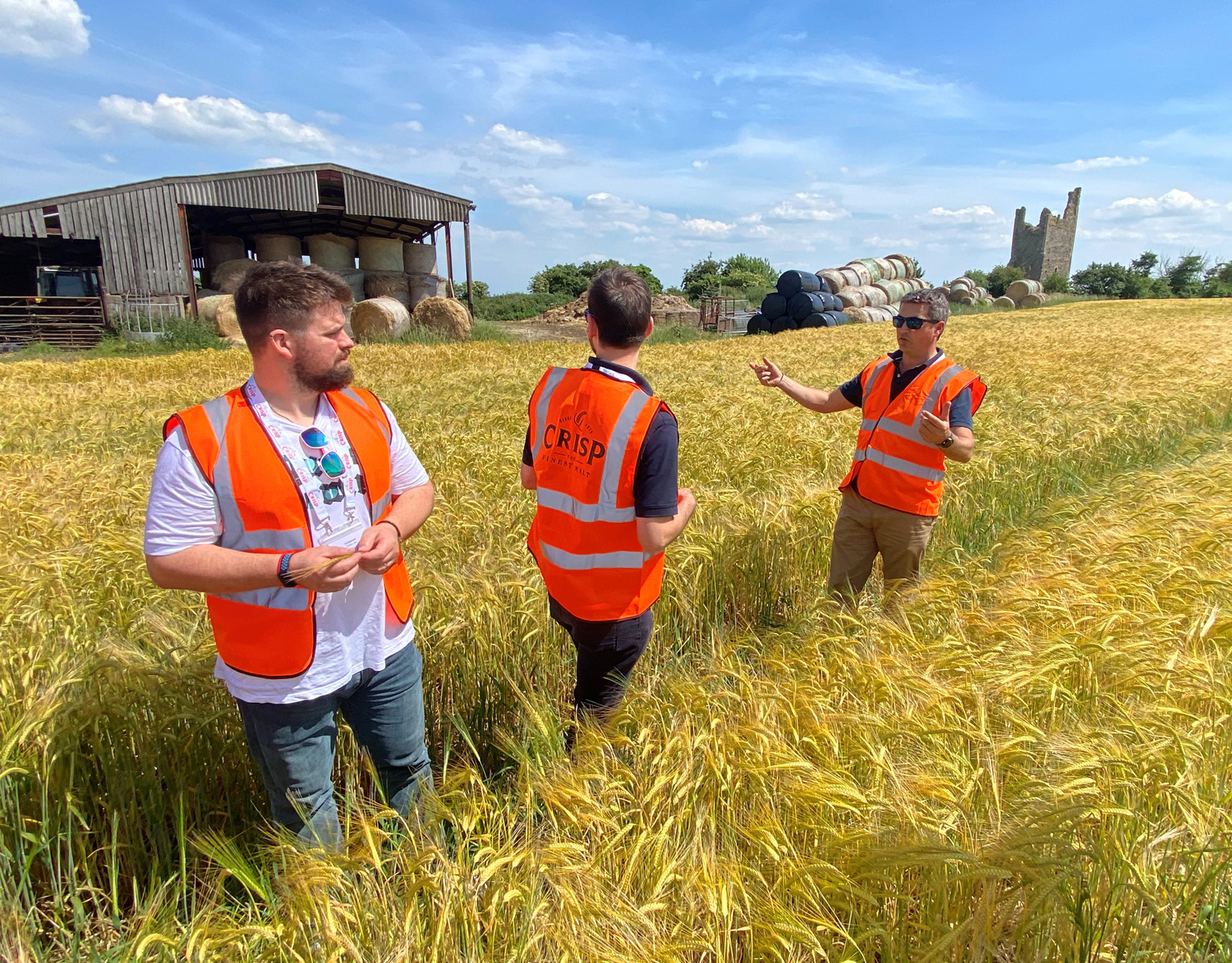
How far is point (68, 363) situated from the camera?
14.6m

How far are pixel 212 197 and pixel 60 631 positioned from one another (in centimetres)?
2101

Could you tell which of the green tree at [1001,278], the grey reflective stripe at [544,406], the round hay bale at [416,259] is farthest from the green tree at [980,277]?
the grey reflective stripe at [544,406]

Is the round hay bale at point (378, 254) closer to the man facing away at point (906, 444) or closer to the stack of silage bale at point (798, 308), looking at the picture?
the stack of silage bale at point (798, 308)

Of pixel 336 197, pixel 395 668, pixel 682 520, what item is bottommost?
pixel 395 668

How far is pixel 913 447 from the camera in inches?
134

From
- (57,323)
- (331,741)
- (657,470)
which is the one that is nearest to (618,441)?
(657,470)

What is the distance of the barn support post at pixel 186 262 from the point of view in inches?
759

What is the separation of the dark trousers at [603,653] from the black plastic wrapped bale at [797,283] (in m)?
26.1

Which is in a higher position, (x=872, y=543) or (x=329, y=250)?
(x=329, y=250)

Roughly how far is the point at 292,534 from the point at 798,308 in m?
26.6

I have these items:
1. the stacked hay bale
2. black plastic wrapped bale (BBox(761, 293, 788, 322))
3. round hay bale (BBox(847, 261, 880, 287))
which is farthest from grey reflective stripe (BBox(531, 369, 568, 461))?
the stacked hay bale

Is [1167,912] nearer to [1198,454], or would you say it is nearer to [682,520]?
[682,520]

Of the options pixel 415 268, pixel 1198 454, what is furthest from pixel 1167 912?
pixel 415 268

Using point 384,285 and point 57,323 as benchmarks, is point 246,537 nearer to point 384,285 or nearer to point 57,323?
point 57,323
